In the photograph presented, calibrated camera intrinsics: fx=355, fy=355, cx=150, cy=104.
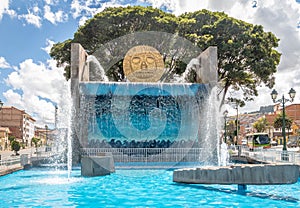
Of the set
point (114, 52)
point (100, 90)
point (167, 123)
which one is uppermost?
point (114, 52)

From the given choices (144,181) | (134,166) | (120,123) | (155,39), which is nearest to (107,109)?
(120,123)

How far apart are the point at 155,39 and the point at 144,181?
1682 cm

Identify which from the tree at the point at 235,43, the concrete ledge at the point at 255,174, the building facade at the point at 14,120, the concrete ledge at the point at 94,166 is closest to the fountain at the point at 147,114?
the tree at the point at 235,43

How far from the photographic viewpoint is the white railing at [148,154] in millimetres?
17328

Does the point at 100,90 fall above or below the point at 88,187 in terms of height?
above

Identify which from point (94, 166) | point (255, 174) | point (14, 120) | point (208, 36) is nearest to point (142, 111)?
point (208, 36)

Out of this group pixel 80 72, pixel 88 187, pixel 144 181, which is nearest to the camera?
pixel 88 187

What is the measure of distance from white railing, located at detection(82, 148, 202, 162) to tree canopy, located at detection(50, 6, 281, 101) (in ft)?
32.6

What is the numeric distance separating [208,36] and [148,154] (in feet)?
37.4

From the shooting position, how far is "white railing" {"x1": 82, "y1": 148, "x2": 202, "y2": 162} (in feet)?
56.9

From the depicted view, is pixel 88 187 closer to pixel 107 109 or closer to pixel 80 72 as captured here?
pixel 80 72

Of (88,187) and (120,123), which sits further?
(120,123)

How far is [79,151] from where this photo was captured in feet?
59.2

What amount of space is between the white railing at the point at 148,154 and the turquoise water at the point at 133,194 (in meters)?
5.05
